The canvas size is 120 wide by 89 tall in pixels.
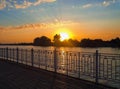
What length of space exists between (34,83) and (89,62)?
8.70 ft

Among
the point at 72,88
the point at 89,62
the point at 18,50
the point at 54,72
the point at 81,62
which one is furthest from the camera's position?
the point at 18,50

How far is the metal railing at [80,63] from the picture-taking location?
399 inches

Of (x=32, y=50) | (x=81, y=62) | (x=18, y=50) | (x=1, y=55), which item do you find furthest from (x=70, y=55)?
(x=1, y=55)

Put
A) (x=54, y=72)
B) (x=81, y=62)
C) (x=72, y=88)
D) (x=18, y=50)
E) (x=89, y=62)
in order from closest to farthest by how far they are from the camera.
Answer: (x=72, y=88), (x=89, y=62), (x=81, y=62), (x=54, y=72), (x=18, y=50)

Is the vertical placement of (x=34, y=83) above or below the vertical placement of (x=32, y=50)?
below

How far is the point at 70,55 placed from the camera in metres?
12.9

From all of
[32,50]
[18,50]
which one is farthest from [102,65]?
[18,50]

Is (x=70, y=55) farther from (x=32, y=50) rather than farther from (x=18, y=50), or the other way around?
(x=18, y=50)

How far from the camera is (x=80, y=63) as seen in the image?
39.9 feet

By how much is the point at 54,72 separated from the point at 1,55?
15.5m

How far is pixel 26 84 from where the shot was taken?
1057 centimetres

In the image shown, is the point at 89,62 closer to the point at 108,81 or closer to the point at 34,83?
the point at 108,81

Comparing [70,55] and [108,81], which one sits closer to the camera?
[108,81]

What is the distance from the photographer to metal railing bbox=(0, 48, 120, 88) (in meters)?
10.1
